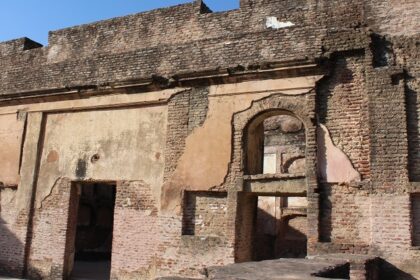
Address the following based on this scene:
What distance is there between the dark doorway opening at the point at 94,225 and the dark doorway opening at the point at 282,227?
5202 millimetres

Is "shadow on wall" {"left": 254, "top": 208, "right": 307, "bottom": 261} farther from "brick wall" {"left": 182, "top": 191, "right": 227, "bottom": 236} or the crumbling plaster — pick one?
the crumbling plaster

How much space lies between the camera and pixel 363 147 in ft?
26.0

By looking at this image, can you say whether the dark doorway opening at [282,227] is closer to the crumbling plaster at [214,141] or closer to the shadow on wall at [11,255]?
the crumbling plaster at [214,141]

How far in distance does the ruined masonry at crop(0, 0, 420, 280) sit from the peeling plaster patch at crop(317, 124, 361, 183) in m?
0.02

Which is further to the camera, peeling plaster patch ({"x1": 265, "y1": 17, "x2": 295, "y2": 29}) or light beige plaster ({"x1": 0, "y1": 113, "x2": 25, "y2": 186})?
light beige plaster ({"x1": 0, "y1": 113, "x2": 25, "y2": 186})

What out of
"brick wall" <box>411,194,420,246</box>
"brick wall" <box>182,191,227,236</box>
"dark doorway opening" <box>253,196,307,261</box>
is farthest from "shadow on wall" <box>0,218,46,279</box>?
"brick wall" <box>411,194,420,246</box>

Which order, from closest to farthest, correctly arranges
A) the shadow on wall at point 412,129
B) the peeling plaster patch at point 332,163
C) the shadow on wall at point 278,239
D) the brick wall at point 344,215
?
1. the shadow on wall at point 412,129
2. the brick wall at point 344,215
3. the peeling plaster patch at point 332,163
4. the shadow on wall at point 278,239

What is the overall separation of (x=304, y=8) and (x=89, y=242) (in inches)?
415

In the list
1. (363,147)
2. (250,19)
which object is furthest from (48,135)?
(363,147)

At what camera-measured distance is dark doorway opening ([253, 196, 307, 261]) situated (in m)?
16.1

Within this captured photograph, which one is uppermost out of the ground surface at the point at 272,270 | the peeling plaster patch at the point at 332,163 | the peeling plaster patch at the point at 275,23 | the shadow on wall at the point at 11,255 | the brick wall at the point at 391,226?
the peeling plaster patch at the point at 275,23

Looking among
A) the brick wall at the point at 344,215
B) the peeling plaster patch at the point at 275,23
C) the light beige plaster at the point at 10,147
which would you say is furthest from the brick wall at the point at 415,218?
the light beige plaster at the point at 10,147

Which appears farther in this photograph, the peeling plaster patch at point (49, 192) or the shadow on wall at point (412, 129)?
the peeling plaster patch at point (49, 192)

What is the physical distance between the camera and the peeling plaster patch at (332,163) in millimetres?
7949
